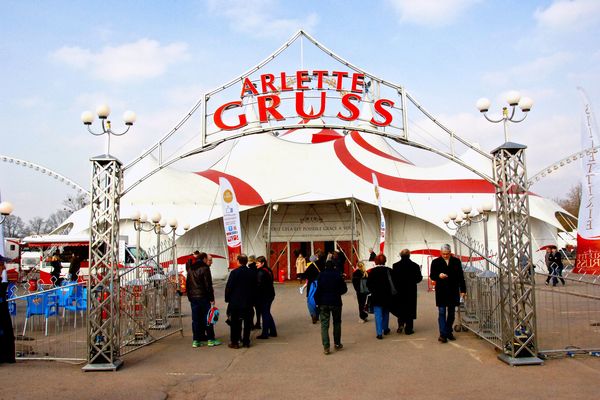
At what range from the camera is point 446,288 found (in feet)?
24.7

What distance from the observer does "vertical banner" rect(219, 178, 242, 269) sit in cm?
1453

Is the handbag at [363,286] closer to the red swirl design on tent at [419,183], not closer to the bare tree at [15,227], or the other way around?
the red swirl design on tent at [419,183]

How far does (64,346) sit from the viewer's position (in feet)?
26.1

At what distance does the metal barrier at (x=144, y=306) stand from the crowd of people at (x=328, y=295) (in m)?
0.82

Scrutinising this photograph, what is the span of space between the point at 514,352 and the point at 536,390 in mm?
1197

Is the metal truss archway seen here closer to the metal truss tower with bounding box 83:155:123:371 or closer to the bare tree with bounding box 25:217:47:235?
the metal truss tower with bounding box 83:155:123:371

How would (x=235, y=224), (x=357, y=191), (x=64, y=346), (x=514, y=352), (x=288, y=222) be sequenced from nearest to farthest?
(x=514, y=352) → (x=64, y=346) → (x=235, y=224) → (x=357, y=191) → (x=288, y=222)

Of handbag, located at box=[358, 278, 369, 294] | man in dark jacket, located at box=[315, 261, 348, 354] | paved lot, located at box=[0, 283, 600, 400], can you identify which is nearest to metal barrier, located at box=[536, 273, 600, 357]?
paved lot, located at box=[0, 283, 600, 400]

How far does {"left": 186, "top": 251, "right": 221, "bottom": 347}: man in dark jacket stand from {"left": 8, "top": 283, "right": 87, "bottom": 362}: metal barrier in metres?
1.53

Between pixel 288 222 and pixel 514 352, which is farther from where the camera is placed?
pixel 288 222

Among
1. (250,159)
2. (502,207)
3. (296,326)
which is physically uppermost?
(250,159)

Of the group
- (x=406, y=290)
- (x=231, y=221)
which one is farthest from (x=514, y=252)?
(x=231, y=221)

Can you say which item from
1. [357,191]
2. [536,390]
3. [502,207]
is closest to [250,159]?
[357,191]

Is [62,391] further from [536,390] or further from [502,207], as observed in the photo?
[502,207]
